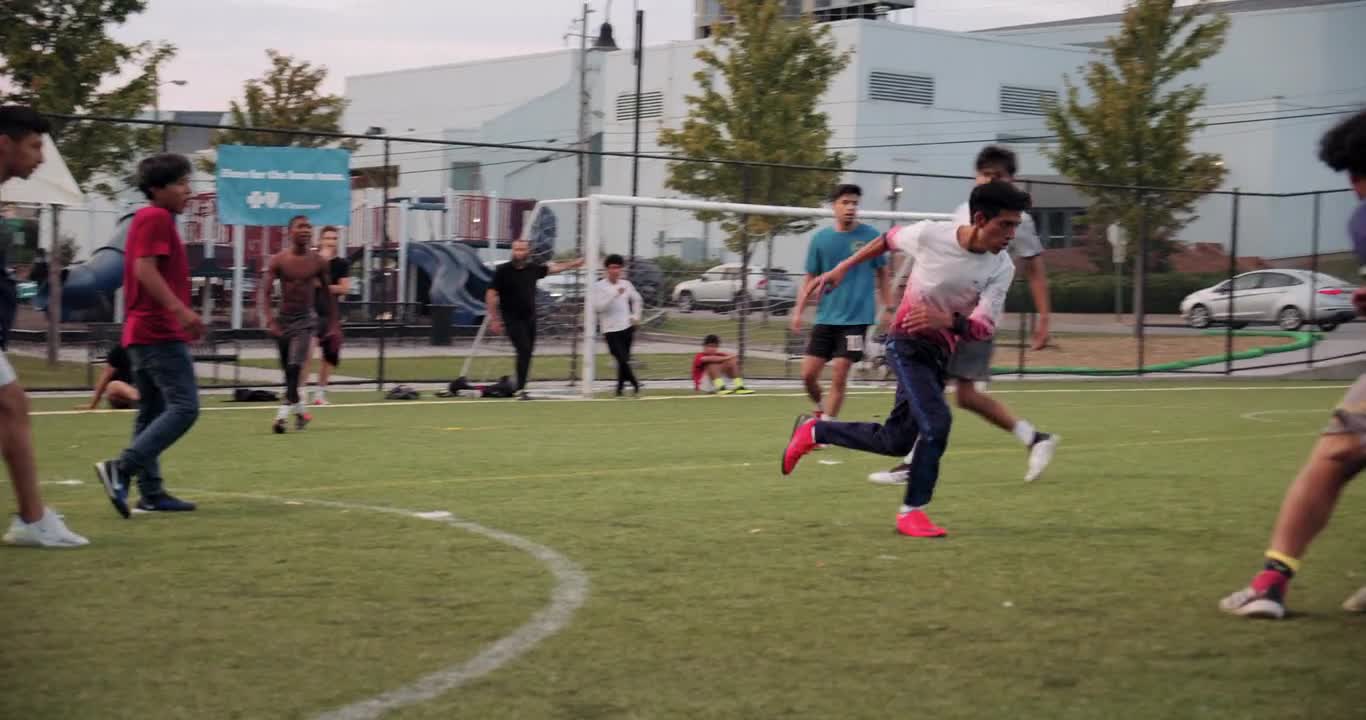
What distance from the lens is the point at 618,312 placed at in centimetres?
1989

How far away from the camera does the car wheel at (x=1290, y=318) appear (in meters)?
28.1

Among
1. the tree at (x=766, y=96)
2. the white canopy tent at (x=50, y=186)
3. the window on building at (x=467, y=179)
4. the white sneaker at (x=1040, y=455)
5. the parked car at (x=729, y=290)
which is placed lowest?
the white sneaker at (x=1040, y=455)

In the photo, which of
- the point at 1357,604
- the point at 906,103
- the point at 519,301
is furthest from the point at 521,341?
the point at 906,103

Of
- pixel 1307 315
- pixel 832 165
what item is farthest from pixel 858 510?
pixel 832 165

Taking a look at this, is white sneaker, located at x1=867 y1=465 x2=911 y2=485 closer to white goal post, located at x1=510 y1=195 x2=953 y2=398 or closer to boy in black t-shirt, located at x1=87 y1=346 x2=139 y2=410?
boy in black t-shirt, located at x1=87 y1=346 x2=139 y2=410

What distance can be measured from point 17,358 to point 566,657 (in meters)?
21.2

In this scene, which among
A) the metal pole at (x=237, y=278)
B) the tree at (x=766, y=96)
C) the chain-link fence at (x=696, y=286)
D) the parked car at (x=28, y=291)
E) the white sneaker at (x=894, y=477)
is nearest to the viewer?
the white sneaker at (x=894, y=477)

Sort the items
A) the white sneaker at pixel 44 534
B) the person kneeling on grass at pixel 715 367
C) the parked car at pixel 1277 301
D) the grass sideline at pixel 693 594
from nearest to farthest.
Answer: the grass sideline at pixel 693 594
the white sneaker at pixel 44 534
the person kneeling on grass at pixel 715 367
the parked car at pixel 1277 301

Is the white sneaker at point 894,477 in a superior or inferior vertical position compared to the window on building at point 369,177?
inferior

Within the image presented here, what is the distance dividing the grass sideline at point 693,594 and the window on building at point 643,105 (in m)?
46.5

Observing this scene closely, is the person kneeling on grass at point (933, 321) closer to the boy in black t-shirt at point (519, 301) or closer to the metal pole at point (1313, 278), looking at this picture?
the boy in black t-shirt at point (519, 301)

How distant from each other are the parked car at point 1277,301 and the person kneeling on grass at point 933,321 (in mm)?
19331

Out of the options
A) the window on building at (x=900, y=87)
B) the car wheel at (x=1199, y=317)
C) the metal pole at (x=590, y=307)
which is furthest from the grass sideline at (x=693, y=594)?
the window on building at (x=900, y=87)

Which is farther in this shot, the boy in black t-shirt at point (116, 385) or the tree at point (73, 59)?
the tree at point (73, 59)
